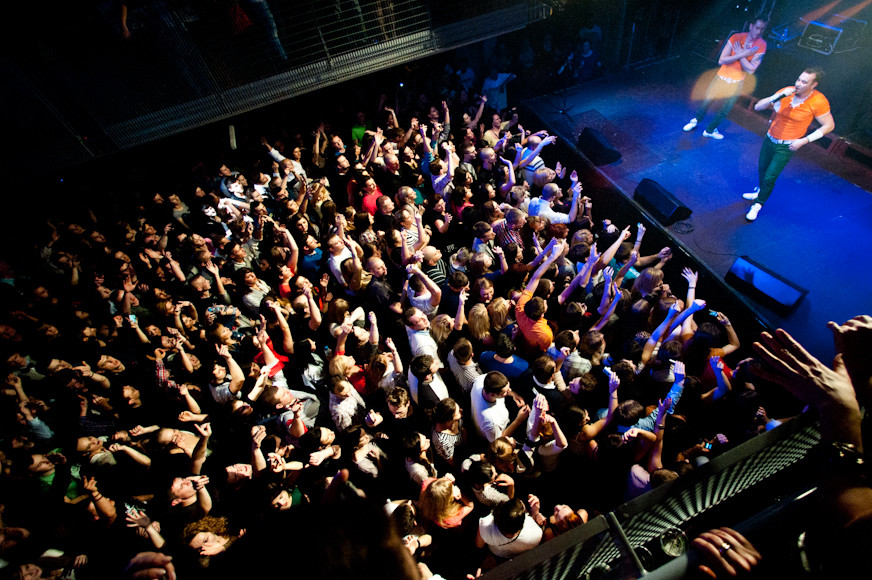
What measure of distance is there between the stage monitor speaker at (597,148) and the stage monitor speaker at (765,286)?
10.3 feet

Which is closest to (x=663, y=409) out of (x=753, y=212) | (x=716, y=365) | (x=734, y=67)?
(x=716, y=365)

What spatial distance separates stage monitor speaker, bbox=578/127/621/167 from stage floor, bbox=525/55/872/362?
0.76 ft

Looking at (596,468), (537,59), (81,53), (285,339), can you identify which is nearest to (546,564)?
(596,468)

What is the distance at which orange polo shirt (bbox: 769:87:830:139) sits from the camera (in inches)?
191

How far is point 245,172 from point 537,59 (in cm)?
782

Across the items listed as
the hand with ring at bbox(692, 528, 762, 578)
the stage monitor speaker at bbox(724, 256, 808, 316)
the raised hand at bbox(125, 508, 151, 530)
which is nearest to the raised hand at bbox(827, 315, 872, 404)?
the hand with ring at bbox(692, 528, 762, 578)

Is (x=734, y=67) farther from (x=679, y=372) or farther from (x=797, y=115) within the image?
(x=679, y=372)

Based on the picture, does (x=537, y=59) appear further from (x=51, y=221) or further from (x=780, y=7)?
(x=51, y=221)

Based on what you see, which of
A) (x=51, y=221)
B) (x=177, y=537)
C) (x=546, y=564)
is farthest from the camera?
(x=51, y=221)

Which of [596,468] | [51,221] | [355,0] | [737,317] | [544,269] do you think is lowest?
[737,317]

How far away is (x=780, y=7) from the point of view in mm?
8578

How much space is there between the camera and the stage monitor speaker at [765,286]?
434cm

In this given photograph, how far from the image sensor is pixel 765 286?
4508 millimetres

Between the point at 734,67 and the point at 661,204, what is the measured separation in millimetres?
3436
